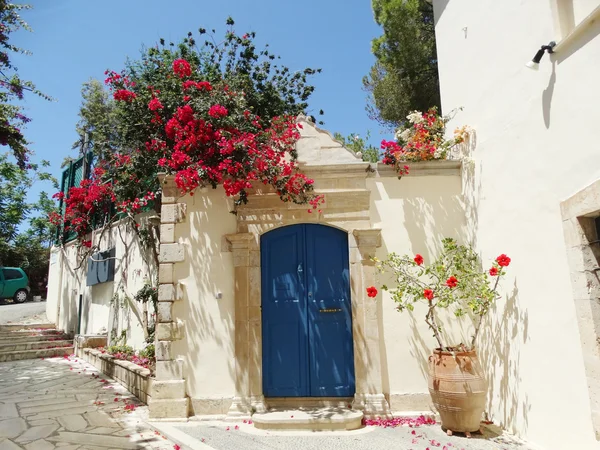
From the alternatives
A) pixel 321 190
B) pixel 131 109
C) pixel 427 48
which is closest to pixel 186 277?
pixel 321 190

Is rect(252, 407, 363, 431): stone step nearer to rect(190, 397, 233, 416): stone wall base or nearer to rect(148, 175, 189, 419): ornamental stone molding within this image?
rect(190, 397, 233, 416): stone wall base

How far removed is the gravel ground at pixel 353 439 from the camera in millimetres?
4008

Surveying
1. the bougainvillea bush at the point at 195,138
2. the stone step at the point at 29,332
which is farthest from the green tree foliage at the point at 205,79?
the stone step at the point at 29,332

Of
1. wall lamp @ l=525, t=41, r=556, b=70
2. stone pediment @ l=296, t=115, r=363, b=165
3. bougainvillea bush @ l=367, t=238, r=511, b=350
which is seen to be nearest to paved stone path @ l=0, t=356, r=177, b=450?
bougainvillea bush @ l=367, t=238, r=511, b=350

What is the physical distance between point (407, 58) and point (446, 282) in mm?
7693

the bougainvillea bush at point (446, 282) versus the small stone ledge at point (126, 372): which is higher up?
the bougainvillea bush at point (446, 282)

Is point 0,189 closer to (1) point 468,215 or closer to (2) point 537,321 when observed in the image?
(1) point 468,215

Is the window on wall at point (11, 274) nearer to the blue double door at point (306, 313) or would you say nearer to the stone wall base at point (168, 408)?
the stone wall base at point (168, 408)

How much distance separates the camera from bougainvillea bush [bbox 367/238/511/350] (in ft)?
14.6

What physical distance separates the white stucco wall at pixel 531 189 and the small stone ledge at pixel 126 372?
428 centimetres

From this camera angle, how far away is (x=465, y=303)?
5.06m

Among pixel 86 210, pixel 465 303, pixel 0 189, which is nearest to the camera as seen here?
pixel 465 303

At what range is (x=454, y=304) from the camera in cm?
512

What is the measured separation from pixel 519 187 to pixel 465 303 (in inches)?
62.9
